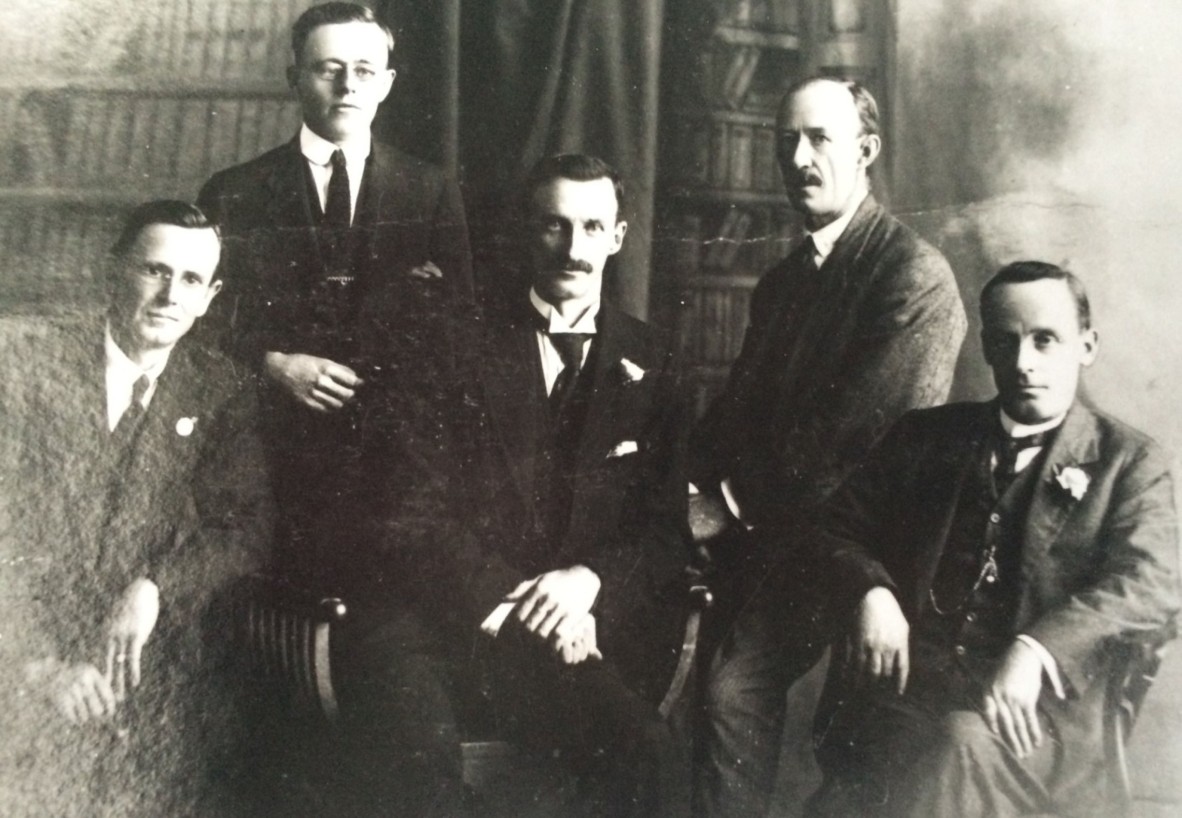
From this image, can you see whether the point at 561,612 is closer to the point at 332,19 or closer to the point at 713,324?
the point at 713,324

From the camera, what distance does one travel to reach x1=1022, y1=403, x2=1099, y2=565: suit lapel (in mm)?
3059

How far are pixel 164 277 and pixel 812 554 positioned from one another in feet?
6.57

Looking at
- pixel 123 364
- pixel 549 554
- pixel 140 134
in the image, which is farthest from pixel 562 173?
pixel 123 364

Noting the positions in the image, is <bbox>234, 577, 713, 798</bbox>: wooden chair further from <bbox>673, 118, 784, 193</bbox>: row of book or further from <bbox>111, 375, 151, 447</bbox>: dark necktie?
<bbox>673, 118, 784, 193</bbox>: row of book

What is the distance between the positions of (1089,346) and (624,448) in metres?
1.41

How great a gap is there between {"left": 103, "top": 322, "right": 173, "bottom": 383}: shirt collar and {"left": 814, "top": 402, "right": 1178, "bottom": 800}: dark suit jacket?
6.36 ft

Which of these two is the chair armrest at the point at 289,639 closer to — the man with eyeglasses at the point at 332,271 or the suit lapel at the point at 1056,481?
the man with eyeglasses at the point at 332,271

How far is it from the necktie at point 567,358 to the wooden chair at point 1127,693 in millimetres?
1736

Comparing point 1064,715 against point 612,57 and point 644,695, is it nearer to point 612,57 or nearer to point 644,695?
point 644,695

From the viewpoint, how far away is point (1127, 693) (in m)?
3.12

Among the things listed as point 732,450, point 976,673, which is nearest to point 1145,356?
point 976,673

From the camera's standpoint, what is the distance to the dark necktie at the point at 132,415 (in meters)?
3.00

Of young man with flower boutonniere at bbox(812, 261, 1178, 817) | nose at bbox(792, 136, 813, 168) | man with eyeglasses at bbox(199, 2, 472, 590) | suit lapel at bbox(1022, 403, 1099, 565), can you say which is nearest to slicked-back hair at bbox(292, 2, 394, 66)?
man with eyeglasses at bbox(199, 2, 472, 590)

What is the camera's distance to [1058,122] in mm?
3299
